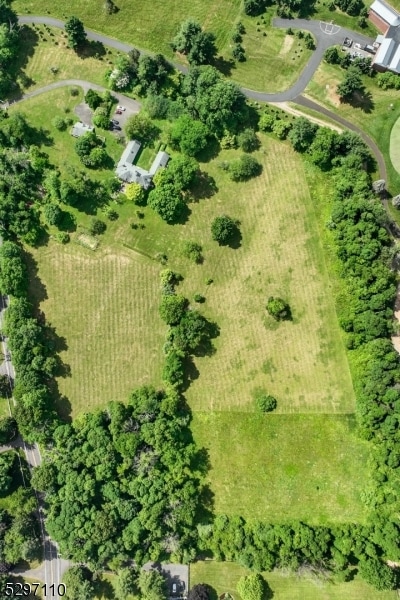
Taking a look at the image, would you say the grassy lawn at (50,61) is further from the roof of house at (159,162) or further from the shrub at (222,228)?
the shrub at (222,228)

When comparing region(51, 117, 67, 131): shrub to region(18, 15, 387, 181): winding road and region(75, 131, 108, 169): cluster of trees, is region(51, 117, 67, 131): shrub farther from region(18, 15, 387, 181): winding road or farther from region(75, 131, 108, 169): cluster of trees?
region(18, 15, 387, 181): winding road

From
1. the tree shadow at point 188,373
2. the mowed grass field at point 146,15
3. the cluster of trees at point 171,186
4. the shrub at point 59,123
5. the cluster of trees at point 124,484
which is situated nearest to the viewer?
the cluster of trees at point 124,484

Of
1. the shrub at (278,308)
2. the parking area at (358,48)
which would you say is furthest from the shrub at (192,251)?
the parking area at (358,48)

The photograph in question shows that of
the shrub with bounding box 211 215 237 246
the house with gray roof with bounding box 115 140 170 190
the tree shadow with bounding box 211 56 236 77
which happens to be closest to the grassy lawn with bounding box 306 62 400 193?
the tree shadow with bounding box 211 56 236 77

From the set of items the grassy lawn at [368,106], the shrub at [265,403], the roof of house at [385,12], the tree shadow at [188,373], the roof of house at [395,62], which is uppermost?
the roof of house at [385,12]

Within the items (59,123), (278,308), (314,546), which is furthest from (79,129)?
(314,546)
